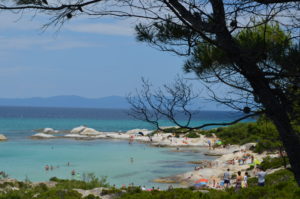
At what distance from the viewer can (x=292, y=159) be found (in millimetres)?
4344

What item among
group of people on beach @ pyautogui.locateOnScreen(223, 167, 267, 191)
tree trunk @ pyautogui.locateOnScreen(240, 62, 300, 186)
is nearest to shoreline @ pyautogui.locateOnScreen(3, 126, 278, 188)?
group of people on beach @ pyautogui.locateOnScreen(223, 167, 267, 191)

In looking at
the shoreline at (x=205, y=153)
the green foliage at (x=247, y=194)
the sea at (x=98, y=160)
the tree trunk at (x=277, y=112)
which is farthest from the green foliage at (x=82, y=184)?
the tree trunk at (x=277, y=112)

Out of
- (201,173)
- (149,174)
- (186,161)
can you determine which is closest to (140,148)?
(186,161)

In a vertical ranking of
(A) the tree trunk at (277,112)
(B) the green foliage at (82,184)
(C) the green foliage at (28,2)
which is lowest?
(B) the green foliage at (82,184)

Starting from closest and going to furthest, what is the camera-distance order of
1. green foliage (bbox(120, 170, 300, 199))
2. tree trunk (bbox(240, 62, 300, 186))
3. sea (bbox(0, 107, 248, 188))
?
1. tree trunk (bbox(240, 62, 300, 186))
2. green foliage (bbox(120, 170, 300, 199))
3. sea (bbox(0, 107, 248, 188))

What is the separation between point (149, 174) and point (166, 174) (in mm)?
1304

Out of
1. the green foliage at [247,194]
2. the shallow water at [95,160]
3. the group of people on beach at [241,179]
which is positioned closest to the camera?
the green foliage at [247,194]

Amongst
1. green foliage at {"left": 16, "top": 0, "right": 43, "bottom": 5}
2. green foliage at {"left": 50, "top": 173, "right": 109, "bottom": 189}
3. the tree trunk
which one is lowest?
green foliage at {"left": 50, "top": 173, "right": 109, "bottom": 189}

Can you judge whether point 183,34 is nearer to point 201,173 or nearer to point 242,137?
point 201,173

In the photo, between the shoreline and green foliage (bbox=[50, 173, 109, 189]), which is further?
the shoreline

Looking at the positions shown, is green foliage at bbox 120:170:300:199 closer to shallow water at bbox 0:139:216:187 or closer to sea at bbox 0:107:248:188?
sea at bbox 0:107:248:188

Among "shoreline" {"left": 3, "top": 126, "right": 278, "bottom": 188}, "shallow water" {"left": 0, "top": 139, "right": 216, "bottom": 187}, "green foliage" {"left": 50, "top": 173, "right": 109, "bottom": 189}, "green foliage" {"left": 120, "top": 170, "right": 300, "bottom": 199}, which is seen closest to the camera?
"green foliage" {"left": 120, "top": 170, "right": 300, "bottom": 199}

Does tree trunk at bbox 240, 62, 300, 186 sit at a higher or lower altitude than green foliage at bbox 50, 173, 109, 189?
higher

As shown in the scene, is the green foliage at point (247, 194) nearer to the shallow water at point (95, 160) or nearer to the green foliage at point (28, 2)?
the green foliage at point (28, 2)
